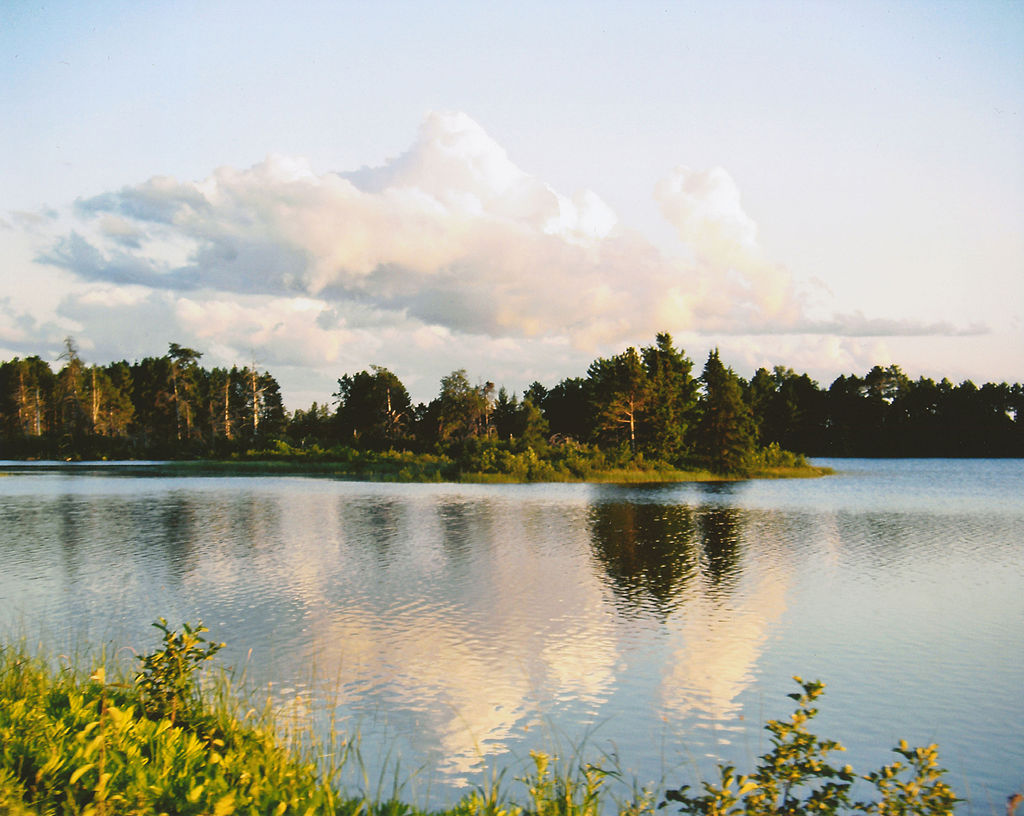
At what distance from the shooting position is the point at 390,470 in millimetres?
74500

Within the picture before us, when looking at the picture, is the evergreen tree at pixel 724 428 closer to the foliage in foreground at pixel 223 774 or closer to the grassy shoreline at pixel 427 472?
the grassy shoreline at pixel 427 472

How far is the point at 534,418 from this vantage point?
74.1 metres

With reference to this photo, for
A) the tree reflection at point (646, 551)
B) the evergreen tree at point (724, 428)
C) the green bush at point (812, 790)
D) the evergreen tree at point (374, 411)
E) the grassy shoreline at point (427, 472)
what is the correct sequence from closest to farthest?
the green bush at point (812, 790)
the tree reflection at point (646, 551)
the grassy shoreline at point (427, 472)
the evergreen tree at point (724, 428)
the evergreen tree at point (374, 411)

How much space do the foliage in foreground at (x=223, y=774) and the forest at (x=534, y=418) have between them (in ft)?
178

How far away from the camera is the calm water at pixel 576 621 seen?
946 centimetres

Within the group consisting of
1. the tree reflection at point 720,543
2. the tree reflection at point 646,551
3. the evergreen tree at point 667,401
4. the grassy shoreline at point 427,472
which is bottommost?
the tree reflection at point 720,543

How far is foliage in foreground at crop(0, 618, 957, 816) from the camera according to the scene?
5629 mm

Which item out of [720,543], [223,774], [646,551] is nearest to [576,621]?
[223,774]

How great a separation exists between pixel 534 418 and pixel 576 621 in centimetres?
5901

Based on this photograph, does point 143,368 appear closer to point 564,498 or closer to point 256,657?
point 564,498

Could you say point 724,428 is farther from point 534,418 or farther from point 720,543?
point 720,543

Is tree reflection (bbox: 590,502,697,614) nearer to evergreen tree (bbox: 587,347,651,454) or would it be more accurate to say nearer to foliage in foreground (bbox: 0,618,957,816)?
foliage in foreground (bbox: 0,618,957,816)

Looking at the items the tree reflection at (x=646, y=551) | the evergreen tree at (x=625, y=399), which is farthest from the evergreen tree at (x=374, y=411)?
the tree reflection at (x=646, y=551)

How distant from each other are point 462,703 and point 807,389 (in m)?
145
